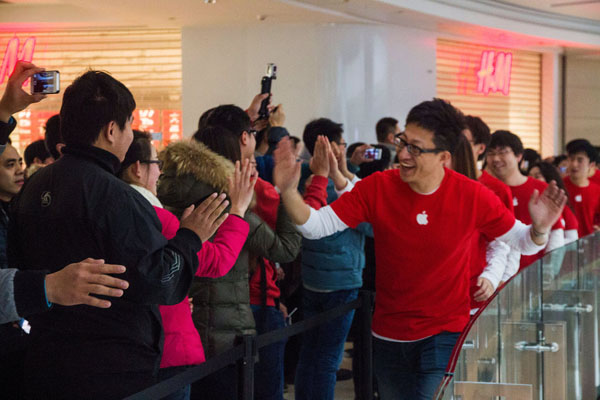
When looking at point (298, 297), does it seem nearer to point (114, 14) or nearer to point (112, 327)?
point (112, 327)

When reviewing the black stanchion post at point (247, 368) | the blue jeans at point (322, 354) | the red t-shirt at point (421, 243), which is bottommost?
the blue jeans at point (322, 354)

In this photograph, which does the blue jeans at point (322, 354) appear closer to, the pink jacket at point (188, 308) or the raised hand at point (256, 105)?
the raised hand at point (256, 105)

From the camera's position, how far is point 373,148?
510cm

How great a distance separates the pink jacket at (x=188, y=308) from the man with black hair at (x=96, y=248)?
0.38 m

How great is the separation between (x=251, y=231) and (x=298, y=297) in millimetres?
2445

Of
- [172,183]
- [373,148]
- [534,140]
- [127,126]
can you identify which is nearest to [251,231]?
[172,183]

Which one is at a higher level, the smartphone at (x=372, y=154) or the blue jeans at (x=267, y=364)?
the smartphone at (x=372, y=154)

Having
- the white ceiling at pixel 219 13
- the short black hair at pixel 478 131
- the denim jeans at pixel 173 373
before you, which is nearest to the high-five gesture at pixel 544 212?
the short black hair at pixel 478 131

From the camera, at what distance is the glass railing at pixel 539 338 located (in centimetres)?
229

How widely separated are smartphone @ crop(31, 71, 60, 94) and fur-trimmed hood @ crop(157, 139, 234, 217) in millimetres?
619

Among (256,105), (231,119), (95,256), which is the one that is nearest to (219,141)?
(231,119)

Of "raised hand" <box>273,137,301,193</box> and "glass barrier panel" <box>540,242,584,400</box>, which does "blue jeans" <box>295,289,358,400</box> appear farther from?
"raised hand" <box>273,137,301,193</box>

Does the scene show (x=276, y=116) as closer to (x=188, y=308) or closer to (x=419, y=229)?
(x=419, y=229)

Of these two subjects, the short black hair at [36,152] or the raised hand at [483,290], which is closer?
the raised hand at [483,290]
